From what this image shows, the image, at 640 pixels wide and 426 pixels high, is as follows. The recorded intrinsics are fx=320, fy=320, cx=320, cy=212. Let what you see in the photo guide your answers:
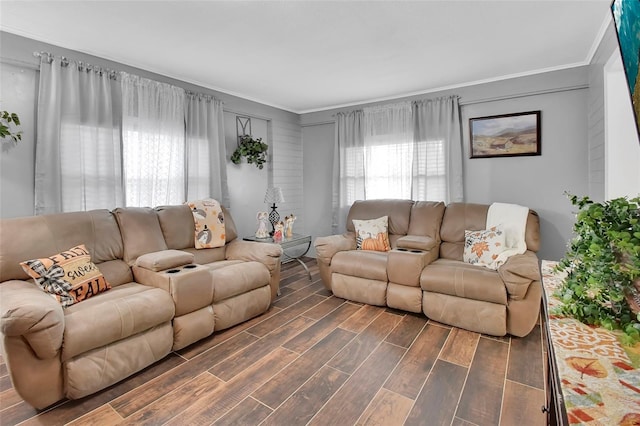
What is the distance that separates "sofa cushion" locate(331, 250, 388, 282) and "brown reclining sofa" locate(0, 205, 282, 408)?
2.34ft

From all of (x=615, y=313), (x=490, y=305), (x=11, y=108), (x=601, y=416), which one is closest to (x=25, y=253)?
(x=11, y=108)

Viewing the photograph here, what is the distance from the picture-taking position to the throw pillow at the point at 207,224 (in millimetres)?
3357

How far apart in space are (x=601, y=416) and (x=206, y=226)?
3.30 metres

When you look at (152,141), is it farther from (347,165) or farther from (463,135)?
(463,135)

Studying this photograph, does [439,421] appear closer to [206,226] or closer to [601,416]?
[601,416]

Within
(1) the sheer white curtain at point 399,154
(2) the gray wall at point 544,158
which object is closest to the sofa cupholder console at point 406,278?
(1) the sheer white curtain at point 399,154

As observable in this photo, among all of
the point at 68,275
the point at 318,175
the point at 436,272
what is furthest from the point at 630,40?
the point at 318,175

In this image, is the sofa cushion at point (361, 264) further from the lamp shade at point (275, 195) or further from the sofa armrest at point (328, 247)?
the lamp shade at point (275, 195)

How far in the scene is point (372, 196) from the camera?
4.61 m

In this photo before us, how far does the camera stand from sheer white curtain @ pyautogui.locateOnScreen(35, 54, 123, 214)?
2.63 m

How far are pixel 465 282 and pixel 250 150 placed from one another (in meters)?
3.05

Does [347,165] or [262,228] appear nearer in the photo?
[262,228]

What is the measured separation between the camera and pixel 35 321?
1.68m

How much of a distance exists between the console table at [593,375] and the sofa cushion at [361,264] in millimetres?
2276
